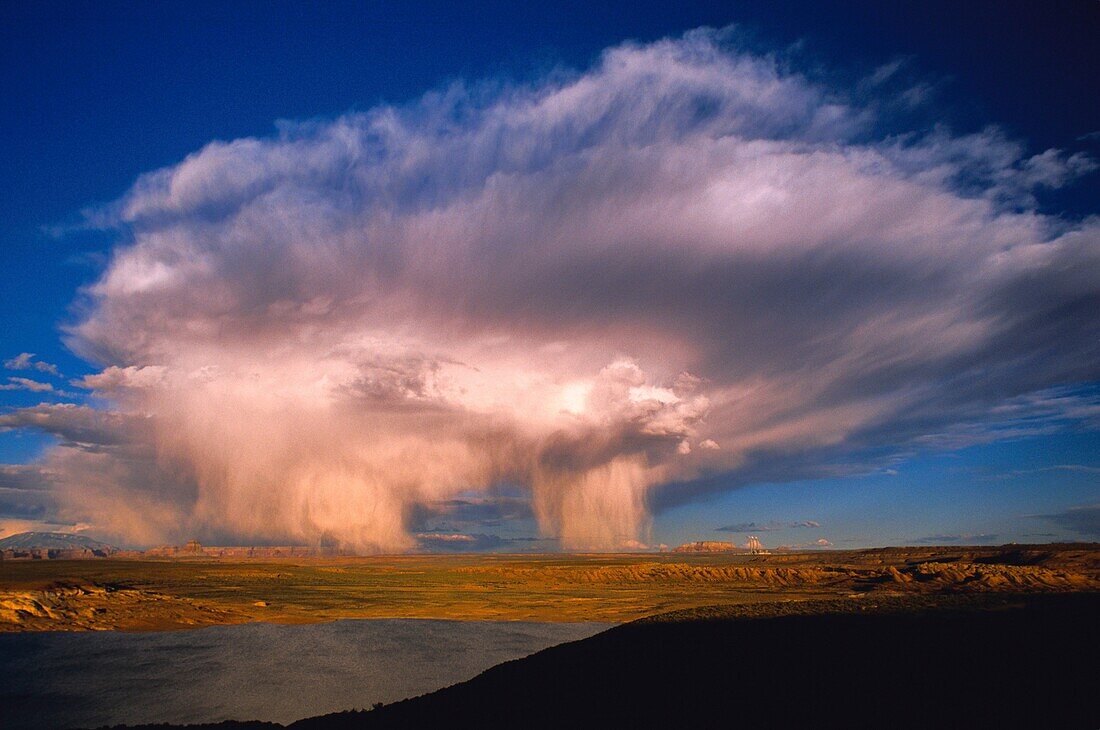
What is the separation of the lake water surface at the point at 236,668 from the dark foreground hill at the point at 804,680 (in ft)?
8.97

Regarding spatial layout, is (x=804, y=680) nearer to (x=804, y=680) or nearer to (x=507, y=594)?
(x=804, y=680)

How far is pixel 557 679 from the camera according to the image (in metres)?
22.4

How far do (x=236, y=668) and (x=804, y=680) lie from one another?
927 inches

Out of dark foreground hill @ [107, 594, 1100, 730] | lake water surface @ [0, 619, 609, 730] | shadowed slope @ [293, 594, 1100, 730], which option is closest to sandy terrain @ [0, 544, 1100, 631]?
lake water surface @ [0, 619, 609, 730]

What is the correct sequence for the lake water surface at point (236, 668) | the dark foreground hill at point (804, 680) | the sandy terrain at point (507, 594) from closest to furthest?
the dark foreground hill at point (804, 680), the lake water surface at point (236, 668), the sandy terrain at point (507, 594)

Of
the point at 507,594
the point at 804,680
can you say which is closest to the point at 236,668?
the point at 804,680

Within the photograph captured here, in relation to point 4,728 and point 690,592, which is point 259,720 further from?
point 690,592

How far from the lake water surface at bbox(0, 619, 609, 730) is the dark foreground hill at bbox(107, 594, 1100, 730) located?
2734 millimetres

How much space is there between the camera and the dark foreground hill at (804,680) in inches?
648

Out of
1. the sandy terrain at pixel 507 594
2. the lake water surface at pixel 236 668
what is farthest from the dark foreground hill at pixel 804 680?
the sandy terrain at pixel 507 594

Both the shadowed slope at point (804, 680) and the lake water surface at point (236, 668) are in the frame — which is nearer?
the shadowed slope at point (804, 680)

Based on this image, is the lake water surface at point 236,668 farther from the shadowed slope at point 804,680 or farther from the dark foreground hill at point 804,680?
the shadowed slope at point 804,680

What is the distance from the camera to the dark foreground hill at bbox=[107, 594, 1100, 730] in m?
16.5

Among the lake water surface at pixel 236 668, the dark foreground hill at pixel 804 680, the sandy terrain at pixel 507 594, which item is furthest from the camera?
the sandy terrain at pixel 507 594
